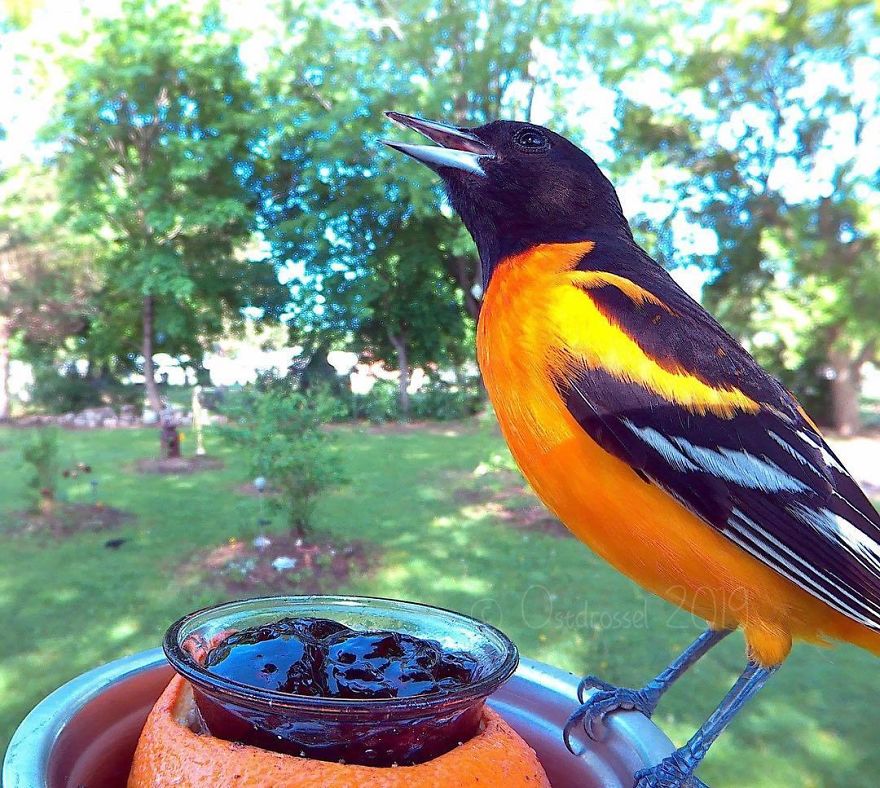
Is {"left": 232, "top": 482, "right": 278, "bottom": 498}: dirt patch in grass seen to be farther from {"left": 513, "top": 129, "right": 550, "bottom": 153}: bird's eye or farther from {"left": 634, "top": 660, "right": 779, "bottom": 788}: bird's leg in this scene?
{"left": 634, "top": 660, "right": 779, "bottom": 788}: bird's leg

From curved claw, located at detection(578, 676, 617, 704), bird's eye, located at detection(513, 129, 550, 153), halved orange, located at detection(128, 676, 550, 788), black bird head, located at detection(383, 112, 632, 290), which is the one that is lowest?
curved claw, located at detection(578, 676, 617, 704)

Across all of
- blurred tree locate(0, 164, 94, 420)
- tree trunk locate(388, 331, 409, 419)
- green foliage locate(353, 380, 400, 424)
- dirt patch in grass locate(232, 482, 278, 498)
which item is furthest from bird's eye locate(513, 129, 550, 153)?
blurred tree locate(0, 164, 94, 420)

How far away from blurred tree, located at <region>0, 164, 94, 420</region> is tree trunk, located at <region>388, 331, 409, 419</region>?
450 centimetres

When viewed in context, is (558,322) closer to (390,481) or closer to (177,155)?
(390,481)

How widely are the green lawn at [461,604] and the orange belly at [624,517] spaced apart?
151cm

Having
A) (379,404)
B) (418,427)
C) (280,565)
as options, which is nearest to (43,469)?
(280,565)

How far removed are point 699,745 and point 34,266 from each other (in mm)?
9402

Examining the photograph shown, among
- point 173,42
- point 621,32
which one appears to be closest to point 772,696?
point 621,32

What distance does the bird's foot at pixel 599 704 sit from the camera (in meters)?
0.69

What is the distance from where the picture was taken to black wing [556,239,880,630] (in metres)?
0.70

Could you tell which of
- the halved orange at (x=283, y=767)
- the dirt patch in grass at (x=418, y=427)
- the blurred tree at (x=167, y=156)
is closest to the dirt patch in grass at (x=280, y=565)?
the dirt patch in grass at (x=418, y=427)

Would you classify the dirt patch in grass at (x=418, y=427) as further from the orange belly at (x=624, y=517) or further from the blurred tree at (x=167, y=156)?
the orange belly at (x=624, y=517)

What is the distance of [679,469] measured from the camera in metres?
0.71

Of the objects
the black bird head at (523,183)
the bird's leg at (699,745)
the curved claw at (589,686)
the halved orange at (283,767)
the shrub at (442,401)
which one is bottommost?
the shrub at (442,401)
